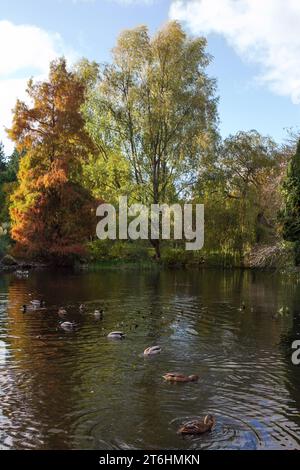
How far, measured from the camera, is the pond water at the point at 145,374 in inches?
388

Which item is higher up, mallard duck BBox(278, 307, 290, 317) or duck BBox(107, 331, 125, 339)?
mallard duck BBox(278, 307, 290, 317)

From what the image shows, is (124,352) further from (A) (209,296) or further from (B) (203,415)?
(A) (209,296)

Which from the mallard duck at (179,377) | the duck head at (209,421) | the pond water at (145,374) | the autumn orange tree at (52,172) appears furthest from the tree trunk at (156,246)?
the duck head at (209,421)

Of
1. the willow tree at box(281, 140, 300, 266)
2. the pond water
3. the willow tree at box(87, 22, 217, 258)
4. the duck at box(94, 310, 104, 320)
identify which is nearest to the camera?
the pond water

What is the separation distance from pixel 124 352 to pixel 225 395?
15.3 ft

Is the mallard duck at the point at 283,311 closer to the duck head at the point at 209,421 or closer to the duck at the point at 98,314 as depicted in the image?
→ the duck at the point at 98,314

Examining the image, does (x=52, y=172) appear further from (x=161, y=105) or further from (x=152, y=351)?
(x=152, y=351)

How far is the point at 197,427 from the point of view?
9.75m

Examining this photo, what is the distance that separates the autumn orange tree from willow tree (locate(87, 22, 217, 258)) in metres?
6.63

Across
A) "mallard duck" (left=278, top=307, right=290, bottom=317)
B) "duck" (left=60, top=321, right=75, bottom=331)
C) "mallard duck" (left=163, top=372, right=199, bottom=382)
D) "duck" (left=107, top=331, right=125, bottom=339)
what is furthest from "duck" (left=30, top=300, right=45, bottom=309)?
"mallard duck" (left=163, top=372, right=199, bottom=382)

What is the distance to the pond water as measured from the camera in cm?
987

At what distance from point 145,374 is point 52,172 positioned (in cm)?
3392

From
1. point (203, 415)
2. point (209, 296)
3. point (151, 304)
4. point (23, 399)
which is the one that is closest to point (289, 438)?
point (203, 415)

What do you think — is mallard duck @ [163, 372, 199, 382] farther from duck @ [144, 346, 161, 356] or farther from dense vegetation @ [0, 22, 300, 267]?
dense vegetation @ [0, 22, 300, 267]
